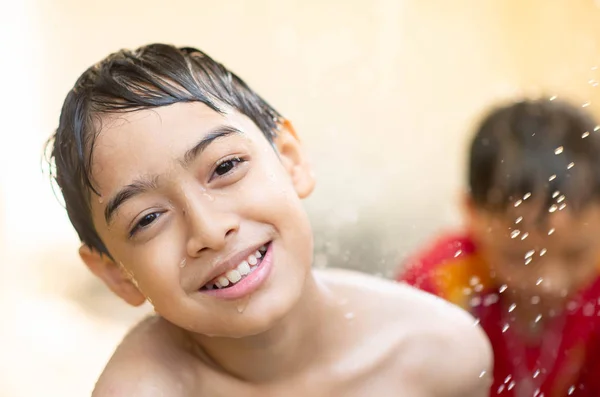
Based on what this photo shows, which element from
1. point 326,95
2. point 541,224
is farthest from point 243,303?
point 326,95

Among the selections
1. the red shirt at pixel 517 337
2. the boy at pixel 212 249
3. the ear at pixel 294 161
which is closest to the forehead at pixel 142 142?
the boy at pixel 212 249

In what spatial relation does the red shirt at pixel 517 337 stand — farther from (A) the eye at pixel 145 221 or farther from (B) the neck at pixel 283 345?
(A) the eye at pixel 145 221

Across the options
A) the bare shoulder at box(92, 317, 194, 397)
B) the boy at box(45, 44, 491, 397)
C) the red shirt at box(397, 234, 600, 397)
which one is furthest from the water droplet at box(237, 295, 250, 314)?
the red shirt at box(397, 234, 600, 397)

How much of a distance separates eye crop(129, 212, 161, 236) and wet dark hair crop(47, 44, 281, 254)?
40mm

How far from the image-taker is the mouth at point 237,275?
467 millimetres

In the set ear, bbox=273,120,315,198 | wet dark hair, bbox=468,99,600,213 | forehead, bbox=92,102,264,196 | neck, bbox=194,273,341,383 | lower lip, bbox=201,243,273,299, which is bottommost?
neck, bbox=194,273,341,383

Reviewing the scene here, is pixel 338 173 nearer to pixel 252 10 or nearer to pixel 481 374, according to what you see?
pixel 252 10

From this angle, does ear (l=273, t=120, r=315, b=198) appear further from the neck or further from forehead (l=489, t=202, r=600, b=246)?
forehead (l=489, t=202, r=600, b=246)

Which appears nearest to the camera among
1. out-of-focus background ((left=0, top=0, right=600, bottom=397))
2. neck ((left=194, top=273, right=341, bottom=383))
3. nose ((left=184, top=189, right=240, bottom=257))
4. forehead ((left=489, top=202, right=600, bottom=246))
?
nose ((left=184, top=189, right=240, bottom=257))

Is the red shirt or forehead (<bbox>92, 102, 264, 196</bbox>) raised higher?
A: forehead (<bbox>92, 102, 264, 196</bbox>)

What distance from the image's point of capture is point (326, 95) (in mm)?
961

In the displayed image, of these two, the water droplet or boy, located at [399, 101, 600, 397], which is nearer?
the water droplet

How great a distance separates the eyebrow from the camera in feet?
1.48

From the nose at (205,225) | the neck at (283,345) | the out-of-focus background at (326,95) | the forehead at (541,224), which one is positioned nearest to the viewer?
the nose at (205,225)
